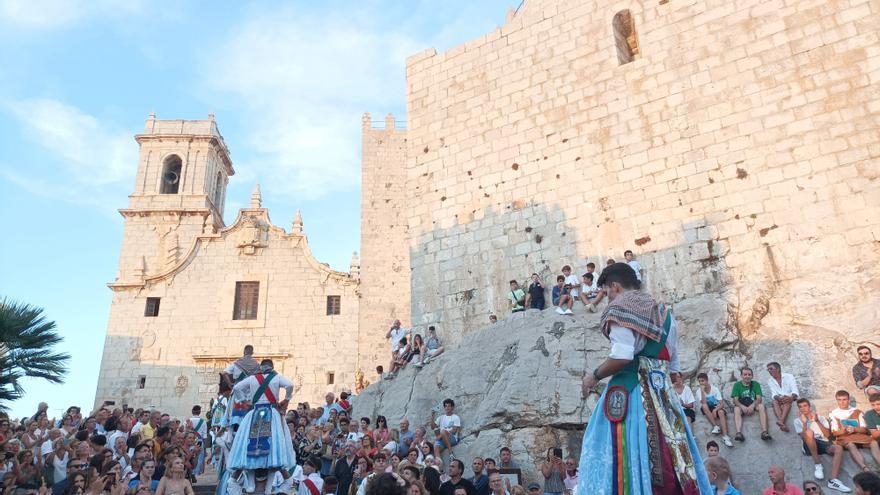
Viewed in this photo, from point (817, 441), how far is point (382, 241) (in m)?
17.1

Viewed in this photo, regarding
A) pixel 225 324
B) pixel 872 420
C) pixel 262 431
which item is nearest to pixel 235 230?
pixel 225 324

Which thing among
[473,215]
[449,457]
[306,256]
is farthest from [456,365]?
[306,256]

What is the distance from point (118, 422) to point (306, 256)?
11865 mm

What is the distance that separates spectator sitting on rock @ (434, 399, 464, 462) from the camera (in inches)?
382

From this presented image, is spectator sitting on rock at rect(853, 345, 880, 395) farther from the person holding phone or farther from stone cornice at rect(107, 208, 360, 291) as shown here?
stone cornice at rect(107, 208, 360, 291)

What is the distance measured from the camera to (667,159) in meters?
11.6

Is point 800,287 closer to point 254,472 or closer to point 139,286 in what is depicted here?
point 254,472

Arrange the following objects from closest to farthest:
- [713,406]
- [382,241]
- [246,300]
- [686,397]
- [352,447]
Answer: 1. [713,406]
2. [686,397]
3. [352,447]
4. [246,300]
5. [382,241]

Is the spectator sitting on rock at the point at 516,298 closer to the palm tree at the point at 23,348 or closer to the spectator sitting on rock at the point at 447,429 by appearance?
the spectator sitting on rock at the point at 447,429

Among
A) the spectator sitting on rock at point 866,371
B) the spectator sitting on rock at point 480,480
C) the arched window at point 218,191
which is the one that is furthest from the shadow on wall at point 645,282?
the arched window at point 218,191

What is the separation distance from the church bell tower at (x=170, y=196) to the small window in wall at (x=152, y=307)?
704 mm

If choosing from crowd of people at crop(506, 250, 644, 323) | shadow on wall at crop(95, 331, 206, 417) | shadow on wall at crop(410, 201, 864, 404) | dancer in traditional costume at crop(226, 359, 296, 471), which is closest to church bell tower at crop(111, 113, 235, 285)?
shadow on wall at crop(95, 331, 206, 417)

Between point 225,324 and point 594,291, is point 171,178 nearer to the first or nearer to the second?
point 225,324

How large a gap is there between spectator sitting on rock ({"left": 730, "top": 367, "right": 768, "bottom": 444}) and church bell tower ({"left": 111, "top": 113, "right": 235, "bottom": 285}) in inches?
725
